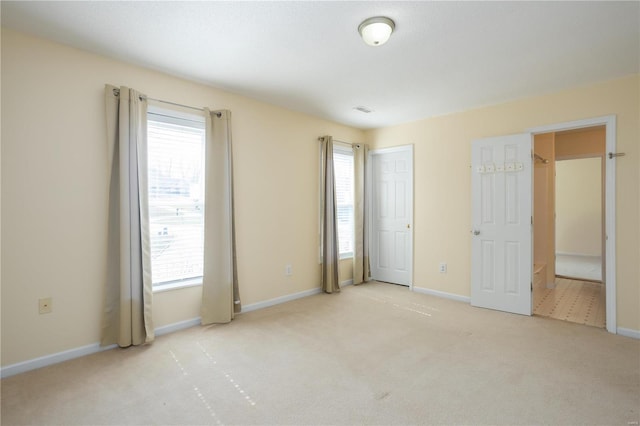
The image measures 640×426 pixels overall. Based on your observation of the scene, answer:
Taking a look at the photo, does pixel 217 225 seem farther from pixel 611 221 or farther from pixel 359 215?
pixel 611 221

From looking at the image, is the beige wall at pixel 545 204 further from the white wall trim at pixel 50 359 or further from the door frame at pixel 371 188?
the white wall trim at pixel 50 359

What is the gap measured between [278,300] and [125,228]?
205cm

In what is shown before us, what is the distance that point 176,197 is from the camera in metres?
3.28

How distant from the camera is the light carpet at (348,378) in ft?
6.39

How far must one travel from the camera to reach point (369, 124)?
506cm

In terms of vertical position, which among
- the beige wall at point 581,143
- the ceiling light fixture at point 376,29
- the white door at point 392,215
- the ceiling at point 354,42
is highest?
the ceiling at point 354,42

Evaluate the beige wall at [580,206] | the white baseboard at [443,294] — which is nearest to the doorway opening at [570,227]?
the beige wall at [580,206]

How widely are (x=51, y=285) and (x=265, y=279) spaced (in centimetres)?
208

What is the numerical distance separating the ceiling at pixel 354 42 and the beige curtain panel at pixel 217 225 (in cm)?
56

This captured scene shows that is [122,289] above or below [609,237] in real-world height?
below

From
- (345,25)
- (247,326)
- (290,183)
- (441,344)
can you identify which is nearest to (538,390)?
(441,344)

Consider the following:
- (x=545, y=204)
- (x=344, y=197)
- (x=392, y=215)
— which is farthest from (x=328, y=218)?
(x=545, y=204)

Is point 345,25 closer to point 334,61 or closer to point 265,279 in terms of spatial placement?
point 334,61

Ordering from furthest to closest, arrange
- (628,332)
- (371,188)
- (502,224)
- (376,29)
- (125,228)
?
(371,188) → (502,224) → (628,332) → (125,228) → (376,29)
